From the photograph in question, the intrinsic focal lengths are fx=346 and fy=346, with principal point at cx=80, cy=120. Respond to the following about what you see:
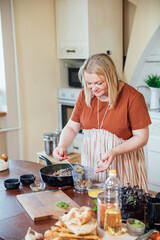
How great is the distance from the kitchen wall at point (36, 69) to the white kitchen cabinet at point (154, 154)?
1332 mm

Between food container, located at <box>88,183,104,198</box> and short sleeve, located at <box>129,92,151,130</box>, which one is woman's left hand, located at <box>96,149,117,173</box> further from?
short sleeve, located at <box>129,92,151,130</box>

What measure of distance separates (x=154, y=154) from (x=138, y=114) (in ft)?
5.35

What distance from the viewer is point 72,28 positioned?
3998 millimetres

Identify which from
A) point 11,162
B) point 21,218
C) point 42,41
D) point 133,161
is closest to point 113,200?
point 21,218

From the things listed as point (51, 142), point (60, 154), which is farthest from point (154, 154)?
point (60, 154)

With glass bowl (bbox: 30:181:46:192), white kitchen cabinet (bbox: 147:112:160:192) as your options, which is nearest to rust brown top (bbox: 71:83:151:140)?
glass bowl (bbox: 30:181:46:192)

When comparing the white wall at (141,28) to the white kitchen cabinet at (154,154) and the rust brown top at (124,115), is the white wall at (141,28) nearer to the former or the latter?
the white kitchen cabinet at (154,154)

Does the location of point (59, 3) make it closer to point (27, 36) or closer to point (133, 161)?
point (27, 36)

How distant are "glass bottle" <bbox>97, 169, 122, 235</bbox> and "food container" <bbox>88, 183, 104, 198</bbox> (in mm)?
283

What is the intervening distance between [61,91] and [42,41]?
2.12 feet

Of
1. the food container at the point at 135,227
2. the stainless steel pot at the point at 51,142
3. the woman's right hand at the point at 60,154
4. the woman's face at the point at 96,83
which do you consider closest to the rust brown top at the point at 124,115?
the woman's face at the point at 96,83

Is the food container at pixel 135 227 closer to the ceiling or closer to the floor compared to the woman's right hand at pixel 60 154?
closer to the floor

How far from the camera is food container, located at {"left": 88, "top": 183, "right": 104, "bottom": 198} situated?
71.2 inches

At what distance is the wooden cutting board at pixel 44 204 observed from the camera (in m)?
1.59
